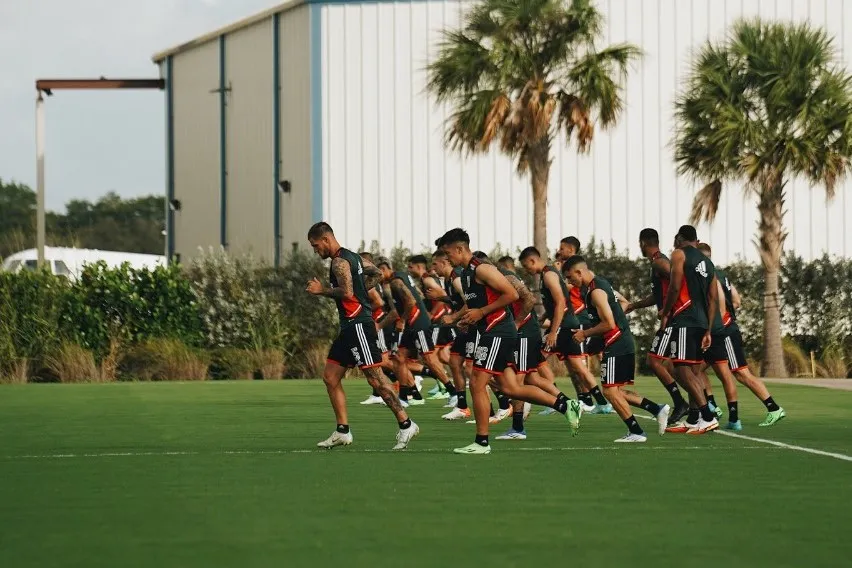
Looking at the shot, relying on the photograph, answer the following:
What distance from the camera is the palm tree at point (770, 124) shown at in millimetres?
31000

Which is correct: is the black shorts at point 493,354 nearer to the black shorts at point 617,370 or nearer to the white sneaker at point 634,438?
the white sneaker at point 634,438

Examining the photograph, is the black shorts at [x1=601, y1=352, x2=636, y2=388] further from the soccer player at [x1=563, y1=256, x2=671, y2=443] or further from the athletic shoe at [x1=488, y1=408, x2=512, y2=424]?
the athletic shoe at [x1=488, y1=408, x2=512, y2=424]

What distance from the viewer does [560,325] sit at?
17234mm

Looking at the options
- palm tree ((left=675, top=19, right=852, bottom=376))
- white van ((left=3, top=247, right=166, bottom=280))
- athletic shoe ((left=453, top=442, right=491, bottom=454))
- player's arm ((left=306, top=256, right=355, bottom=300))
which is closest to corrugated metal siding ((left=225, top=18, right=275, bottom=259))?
white van ((left=3, top=247, right=166, bottom=280))

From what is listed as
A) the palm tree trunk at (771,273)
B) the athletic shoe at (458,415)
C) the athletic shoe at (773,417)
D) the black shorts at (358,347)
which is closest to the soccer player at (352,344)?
the black shorts at (358,347)

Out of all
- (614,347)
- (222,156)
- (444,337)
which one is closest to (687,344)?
(614,347)

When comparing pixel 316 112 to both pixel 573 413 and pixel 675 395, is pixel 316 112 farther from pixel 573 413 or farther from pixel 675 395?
pixel 573 413

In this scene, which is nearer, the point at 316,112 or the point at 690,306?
the point at 690,306

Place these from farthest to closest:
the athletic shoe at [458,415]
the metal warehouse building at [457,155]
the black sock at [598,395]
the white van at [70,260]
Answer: the metal warehouse building at [457,155] → the white van at [70,260] → the athletic shoe at [458,415] → the black sock at [598,395]

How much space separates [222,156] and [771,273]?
1881cm

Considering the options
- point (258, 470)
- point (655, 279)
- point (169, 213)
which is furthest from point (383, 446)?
point (169, 213)

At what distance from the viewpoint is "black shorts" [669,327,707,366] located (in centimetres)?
1515

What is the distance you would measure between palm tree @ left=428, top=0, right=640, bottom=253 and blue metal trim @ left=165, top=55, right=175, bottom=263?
1716 centimetres

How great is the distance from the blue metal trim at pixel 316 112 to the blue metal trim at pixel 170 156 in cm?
954
